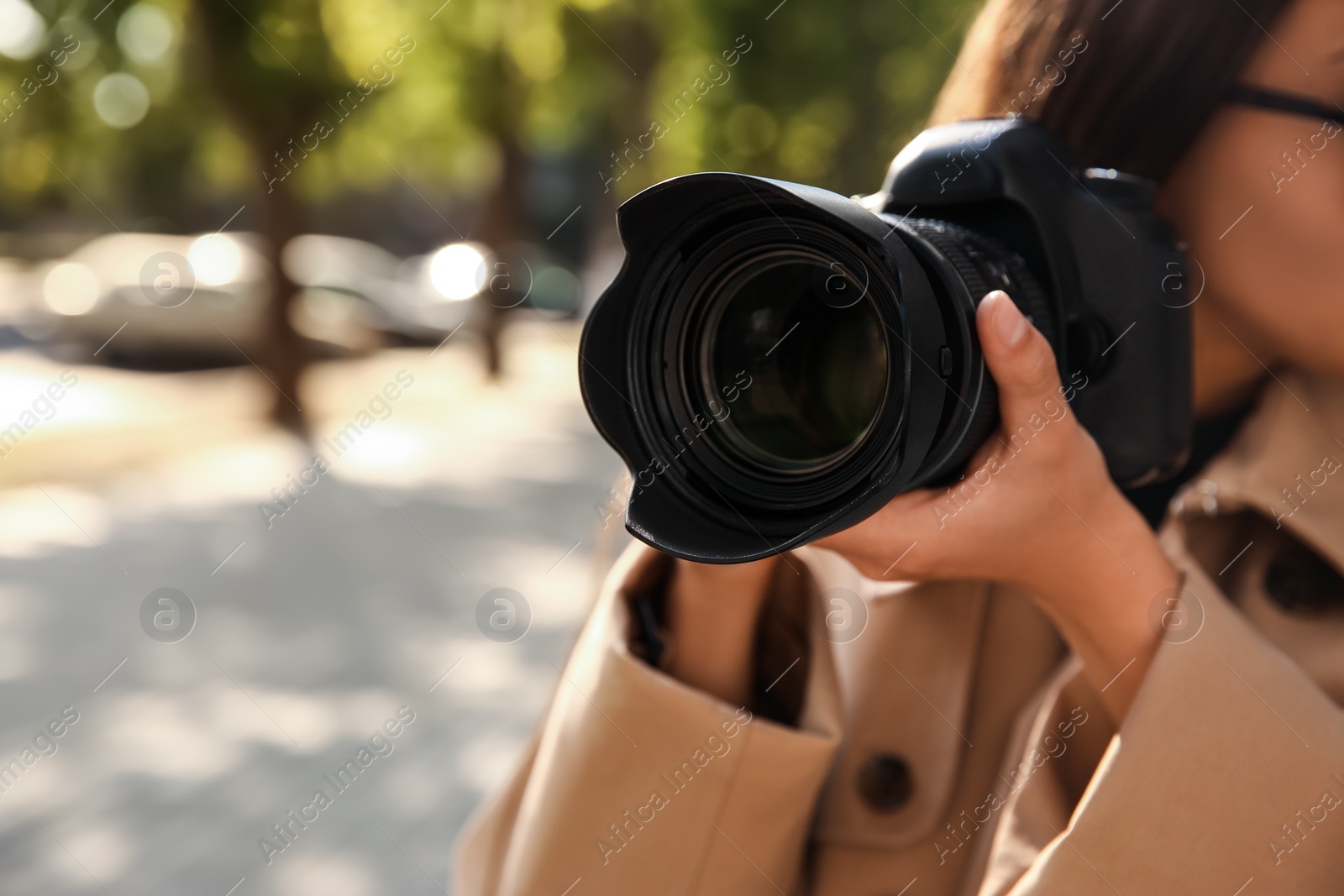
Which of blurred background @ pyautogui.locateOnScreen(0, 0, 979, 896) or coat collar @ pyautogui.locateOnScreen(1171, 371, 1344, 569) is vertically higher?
coat collar @ pyautogui.locateOnScreen(1171, 371, 1344, 569)

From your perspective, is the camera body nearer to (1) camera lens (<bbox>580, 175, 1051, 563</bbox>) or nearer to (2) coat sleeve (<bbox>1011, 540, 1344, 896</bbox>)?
(1) camera lens (<bbox>580, 175, 1051, 563</bbox>)

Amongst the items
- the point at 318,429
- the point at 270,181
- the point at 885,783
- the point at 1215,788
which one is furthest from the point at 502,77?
the point at 1215,788

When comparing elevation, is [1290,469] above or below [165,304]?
above

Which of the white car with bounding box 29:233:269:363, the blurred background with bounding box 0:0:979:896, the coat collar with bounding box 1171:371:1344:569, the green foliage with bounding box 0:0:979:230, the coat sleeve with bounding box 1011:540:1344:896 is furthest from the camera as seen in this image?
the white car with bounding box 29:233:269:363

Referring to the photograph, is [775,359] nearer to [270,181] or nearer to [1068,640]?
[1068,640]

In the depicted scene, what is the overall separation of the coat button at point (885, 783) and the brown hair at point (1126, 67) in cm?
66

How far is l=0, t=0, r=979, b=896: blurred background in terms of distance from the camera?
123 inches

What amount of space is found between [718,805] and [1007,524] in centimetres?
39

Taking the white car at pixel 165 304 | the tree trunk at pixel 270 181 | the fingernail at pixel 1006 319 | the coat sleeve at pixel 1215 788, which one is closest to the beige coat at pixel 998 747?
the coat sleeve at pixel 1215 788

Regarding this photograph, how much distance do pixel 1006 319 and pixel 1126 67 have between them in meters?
0.40

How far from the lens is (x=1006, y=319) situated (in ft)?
3.01

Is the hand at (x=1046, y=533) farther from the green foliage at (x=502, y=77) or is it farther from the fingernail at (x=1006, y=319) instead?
the green foliage at (x=502, y=77)

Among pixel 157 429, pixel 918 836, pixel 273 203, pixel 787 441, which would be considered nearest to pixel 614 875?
pixel 918 836

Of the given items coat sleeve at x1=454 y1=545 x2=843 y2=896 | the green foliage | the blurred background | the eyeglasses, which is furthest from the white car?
the eyeglasses
